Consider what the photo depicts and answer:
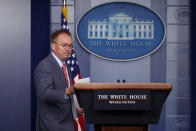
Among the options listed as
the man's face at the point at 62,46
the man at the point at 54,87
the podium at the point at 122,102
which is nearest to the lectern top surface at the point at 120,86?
the podium at the point at 122,102

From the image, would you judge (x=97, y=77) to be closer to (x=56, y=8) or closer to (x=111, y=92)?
(x=56, y=8)

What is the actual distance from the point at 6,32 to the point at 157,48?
6.38 ft

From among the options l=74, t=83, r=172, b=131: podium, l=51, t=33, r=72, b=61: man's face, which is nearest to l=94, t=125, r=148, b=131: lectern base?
l=74, t=83, r=172, b=131: podium

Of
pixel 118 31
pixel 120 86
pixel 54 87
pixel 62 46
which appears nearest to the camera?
pixel 120 86

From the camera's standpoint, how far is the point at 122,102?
1299mm

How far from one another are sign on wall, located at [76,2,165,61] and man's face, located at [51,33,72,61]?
136cm

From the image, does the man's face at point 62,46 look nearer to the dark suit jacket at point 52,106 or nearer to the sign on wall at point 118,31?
the dark suit jacket at point 52,106

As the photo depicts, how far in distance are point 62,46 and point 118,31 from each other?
1586 millimetres

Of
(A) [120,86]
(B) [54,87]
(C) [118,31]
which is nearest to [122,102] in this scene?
(A) [120,86]

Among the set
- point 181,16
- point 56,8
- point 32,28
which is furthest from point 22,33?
point 181,16

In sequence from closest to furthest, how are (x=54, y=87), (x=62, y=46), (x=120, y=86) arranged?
1. (x=120, y=86)
2. (x=54, y=87)
3. (x=62, y=46)

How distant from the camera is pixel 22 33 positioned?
2900 millimetres

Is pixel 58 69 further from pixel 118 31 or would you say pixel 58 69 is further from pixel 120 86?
pixel 118 31

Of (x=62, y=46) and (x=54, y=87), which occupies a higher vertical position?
(x=62, y=46)
